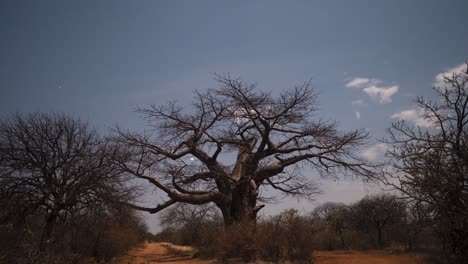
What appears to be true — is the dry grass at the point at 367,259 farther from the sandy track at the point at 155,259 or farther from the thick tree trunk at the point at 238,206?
the sandy track at the point at 155,259

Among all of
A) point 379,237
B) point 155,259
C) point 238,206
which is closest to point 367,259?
point 238,206

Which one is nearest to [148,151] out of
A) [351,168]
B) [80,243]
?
[80,243]

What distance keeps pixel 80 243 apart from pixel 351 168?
8.46 m

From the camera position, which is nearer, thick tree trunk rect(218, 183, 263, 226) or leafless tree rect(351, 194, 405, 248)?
thick tree trunk rect(218, 183, 263, 226)

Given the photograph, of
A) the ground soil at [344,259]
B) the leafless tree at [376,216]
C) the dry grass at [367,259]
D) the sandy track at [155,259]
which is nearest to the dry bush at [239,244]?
the ground soil at [344,259]

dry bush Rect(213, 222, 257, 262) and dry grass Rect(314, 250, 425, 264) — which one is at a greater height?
dry bush Rect(213, 222, 257, 262)

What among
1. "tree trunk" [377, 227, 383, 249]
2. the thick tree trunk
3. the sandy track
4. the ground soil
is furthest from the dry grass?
"tree trunk" [377, 227, 383, 249]

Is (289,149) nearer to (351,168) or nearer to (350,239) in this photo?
(351,168)

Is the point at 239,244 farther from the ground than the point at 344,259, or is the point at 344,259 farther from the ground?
the point at 239,244

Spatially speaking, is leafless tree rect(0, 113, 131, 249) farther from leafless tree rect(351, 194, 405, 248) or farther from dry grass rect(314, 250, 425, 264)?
leafless tree rect(351, 194, 405, 248)

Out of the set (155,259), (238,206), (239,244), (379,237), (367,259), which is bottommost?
(379,237)

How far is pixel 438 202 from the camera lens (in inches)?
176

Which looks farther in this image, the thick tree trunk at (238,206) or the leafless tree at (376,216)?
the leafless tree at (376,216)

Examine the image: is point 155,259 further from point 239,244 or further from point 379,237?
point 379,237
